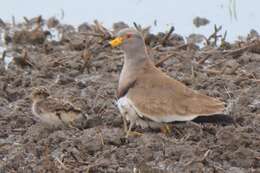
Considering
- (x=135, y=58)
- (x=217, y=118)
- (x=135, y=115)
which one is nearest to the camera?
(x=217, y=118)

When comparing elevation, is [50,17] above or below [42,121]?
above

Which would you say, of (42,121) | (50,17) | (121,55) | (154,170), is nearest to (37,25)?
(50,17)

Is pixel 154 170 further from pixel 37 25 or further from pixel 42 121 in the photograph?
pixel 37 25

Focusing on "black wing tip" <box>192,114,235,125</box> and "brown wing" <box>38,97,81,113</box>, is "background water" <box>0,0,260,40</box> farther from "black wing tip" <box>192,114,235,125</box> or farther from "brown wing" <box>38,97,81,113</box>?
"black wing tip" <box>192,114,235,125</box>

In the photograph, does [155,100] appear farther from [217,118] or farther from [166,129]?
[217,118]

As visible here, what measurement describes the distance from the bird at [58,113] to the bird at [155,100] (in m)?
0.40

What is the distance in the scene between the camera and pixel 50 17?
12.7 meters

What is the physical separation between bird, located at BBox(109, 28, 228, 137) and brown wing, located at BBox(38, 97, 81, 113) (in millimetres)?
434

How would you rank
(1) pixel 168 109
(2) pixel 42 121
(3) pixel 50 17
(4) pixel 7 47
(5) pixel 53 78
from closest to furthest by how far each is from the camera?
1. (1) pixel 168 109
2. (2) pixel 42 121
3. (5) pixel 53 78
4. (4) pixel 7 47
5. (3) pixel 50 17

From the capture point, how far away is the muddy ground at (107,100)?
25.5ft

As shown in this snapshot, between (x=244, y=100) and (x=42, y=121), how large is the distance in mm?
1844

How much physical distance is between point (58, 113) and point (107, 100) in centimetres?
78

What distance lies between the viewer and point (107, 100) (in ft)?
Answer: 30.2

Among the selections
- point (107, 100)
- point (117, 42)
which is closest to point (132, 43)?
point (117, 42)
